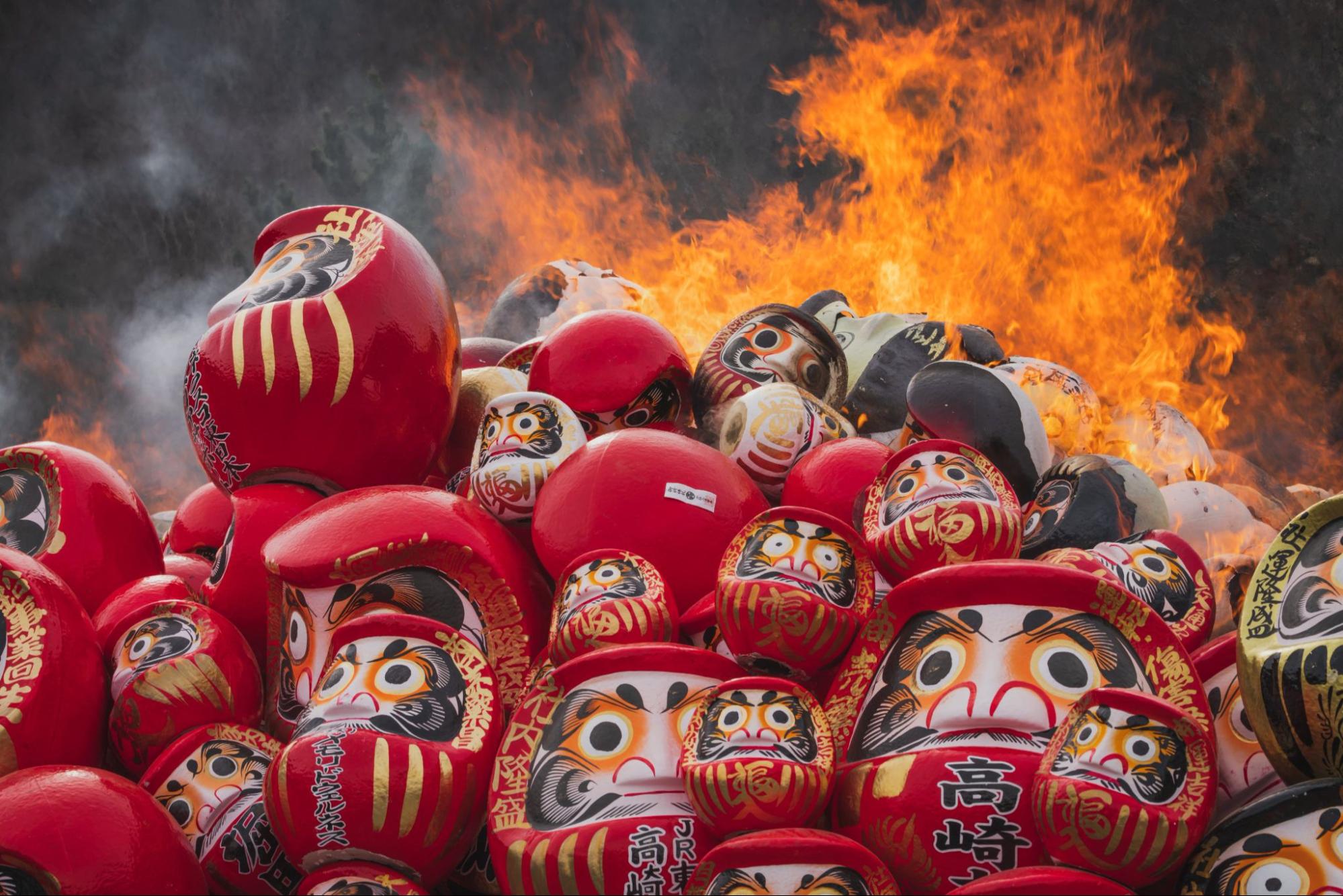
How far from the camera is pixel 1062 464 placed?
131 inches

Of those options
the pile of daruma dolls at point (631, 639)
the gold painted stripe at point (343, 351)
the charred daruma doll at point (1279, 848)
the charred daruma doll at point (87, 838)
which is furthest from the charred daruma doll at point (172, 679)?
the charred daruma doll at point (1279, 848)

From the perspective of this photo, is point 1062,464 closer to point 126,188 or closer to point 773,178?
point 773,178

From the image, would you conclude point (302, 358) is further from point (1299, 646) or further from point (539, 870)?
point (1299, 646)

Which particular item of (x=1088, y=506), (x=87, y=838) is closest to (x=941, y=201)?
(x=1088, y=506)

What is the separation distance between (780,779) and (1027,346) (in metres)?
8.72

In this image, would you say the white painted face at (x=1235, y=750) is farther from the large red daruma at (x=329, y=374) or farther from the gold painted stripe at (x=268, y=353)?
the gold painted stripe at (x=268, y=353)

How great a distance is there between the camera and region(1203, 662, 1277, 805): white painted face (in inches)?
92.2

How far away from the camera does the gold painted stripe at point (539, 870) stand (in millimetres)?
2221

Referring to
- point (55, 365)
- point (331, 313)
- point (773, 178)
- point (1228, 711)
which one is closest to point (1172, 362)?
point (1228, 711)

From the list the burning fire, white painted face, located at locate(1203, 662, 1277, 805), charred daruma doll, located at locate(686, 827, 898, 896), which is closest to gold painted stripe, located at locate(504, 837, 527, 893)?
charred daruma doll, located at locate(686, 827, 898, 896)

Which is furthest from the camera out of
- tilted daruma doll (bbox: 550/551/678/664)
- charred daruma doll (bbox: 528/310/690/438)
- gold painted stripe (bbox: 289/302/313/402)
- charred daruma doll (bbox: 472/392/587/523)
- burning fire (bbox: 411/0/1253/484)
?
burning fire (bbox: 411/0/1253/484)

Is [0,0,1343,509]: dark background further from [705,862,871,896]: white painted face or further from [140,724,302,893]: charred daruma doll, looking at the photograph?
[705,862,871,896]: white painted face

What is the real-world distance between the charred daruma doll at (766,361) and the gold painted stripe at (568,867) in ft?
5.33

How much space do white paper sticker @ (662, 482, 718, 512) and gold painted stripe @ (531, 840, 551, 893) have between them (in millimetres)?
986
